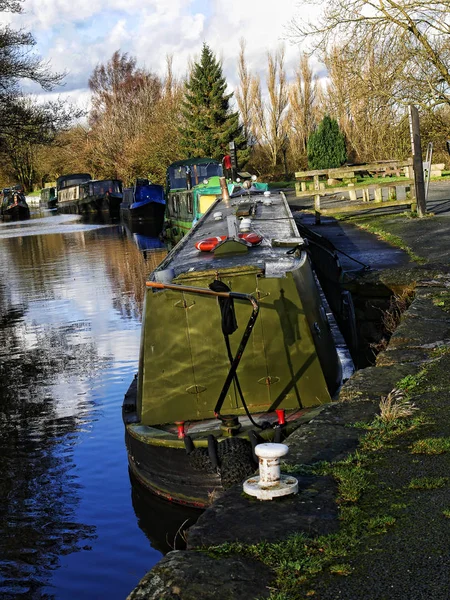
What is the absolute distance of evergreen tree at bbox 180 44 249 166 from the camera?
53281 mm

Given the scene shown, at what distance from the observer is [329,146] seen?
156ft

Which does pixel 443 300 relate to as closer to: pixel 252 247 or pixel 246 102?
pixel 252 247

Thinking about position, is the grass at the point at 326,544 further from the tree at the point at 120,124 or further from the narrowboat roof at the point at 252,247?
the tree at the point at 120,124

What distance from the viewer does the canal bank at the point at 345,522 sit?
130 inches

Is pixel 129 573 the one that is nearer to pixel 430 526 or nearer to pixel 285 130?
pixel 430 526

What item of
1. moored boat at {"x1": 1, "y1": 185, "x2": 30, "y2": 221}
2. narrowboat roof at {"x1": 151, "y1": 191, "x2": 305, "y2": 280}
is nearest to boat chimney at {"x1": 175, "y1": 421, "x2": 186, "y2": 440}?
narrowboat roof at {"x1": 151, "y1": 191, "x2": 305, "y2": 280}

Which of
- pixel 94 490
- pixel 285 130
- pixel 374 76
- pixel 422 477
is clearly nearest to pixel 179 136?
pixel 285 130

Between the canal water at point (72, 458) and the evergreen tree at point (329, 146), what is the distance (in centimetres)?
2978

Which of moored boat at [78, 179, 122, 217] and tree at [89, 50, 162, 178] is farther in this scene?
tree at [89, 50, 162, 178]

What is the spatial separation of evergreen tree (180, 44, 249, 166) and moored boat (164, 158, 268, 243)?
1644 cm

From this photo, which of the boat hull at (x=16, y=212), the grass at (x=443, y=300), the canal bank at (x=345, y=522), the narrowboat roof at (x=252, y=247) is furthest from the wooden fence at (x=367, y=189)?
the boat hull at (x=16, y=212)

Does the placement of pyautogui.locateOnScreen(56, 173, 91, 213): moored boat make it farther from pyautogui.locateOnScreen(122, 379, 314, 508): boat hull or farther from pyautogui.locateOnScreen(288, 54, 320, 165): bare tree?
pyautogui.locateOnScreen(122, 379, 314, 508): boat hull

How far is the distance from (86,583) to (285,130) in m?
57.6

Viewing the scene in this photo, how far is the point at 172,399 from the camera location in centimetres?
744
